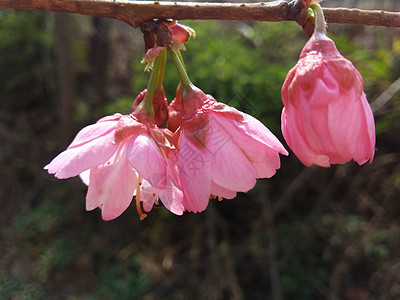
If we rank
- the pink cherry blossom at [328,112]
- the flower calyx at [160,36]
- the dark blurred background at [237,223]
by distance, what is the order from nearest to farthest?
the pink cherry blossom at [328,112]
the flower calyx at [160,36]
the dark blurred background at [237,223]

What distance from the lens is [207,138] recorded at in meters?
0.57

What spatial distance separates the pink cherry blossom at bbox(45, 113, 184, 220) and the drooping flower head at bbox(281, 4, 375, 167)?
0.63 feet

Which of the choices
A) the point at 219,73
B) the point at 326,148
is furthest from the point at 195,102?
the point at 219,73

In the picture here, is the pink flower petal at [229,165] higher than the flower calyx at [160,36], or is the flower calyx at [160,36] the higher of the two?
the flower calyx at [160,36]

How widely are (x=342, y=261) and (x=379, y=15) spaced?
1621 mm

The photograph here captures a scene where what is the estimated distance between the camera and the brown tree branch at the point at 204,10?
583 mm

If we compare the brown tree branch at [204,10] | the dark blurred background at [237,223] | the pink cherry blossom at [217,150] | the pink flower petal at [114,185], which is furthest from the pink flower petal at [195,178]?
the dark blurred background at [237,223]

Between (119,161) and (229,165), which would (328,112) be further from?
(119,161)

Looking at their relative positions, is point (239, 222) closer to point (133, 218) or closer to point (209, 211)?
point (209, 211)

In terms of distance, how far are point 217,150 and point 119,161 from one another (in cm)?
16

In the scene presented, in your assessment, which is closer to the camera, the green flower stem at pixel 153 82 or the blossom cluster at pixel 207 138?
the blossom cluster at pixel 207 138

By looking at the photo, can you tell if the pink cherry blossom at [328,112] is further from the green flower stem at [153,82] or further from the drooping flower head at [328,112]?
the green flower stem at [153,82]

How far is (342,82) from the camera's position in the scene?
1.68 ft

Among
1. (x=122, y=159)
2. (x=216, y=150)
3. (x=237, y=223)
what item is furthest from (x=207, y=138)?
(x=237, y=223)
